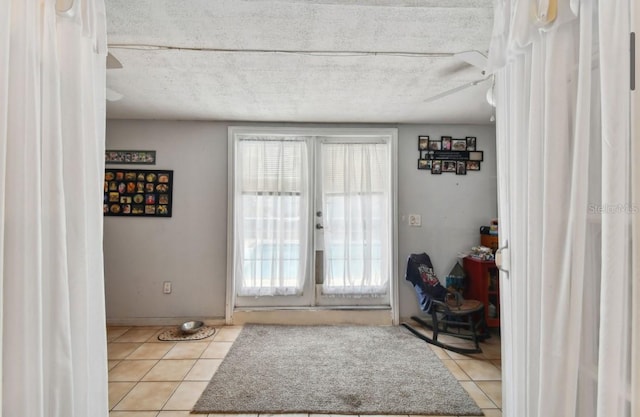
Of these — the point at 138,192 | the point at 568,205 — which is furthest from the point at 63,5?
the point at 138,192

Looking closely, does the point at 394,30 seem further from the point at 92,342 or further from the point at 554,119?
the point at 92,342

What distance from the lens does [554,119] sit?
0.90 m

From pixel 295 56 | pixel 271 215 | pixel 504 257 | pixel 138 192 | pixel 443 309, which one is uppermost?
pixel 295 56

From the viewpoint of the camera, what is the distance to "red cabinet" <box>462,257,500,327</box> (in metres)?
2.93

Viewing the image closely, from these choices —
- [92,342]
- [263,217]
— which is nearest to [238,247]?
[263,217]

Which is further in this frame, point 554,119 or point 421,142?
point 421,142

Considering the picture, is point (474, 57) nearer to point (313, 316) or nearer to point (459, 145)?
point (459, 145)

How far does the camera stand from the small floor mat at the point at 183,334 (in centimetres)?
285

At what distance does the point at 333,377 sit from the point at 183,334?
170cm

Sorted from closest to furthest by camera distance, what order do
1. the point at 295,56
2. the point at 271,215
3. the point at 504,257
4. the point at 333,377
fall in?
1. the point at 504,257
2. the point at 295,56
3. the point at 333,377
4. the point at 271,215

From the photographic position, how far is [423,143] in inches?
132

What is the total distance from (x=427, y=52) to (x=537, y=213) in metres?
1.34

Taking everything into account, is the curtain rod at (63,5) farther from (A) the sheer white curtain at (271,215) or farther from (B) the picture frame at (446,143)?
(B) the picture frame at (446,143)

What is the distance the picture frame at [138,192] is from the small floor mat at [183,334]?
4.06 feet
